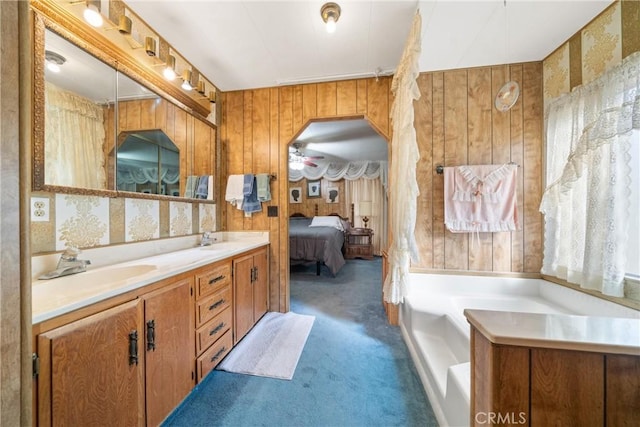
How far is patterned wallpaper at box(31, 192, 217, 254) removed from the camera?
1.20m

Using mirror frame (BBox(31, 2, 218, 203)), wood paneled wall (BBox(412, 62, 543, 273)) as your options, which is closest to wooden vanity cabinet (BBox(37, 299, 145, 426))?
mirror frame (BBox(31, 2, 218, 203))

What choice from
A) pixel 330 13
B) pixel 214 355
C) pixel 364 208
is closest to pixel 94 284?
pixel 214 355

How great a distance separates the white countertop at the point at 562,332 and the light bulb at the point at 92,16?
92.2 inches

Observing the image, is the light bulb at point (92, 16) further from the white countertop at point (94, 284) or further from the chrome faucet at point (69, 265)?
the white countertop at point (94, 284)

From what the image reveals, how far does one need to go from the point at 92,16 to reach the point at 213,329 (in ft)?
6.56

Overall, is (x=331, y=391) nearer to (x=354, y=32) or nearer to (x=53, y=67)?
(x=53, y=67)

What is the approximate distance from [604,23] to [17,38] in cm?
287

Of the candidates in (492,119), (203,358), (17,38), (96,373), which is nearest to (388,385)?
(203,358)

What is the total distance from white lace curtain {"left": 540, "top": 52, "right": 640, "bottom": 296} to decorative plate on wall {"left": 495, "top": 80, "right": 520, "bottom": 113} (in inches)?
18.8

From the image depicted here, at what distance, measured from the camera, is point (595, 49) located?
1.65m

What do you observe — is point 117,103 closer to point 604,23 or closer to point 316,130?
point 316,130

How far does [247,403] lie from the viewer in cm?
143

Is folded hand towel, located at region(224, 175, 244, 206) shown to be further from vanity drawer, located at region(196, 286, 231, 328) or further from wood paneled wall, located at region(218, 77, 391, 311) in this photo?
vanity drawer, located at region(196, 286, 231, 328)

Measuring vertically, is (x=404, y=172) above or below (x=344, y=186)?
below
